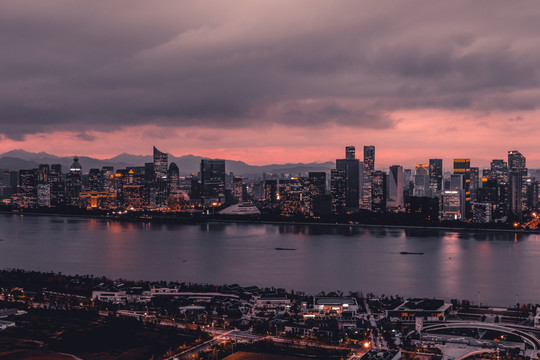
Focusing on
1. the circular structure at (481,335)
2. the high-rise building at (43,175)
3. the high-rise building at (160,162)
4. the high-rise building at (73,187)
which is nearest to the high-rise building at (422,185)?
the high-rise building at (160,162)

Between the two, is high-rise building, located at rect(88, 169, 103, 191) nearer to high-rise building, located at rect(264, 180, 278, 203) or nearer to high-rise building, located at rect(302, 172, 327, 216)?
high-rise building, located at rect(264, 180, 278, 203)

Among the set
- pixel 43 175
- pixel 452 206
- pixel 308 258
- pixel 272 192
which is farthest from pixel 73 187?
pixel 308 258

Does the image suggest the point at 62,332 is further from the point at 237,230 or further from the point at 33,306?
the point at 237,230

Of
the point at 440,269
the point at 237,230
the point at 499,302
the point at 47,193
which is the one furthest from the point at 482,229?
the point at 47,193

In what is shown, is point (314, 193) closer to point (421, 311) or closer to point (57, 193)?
point (57, 193)

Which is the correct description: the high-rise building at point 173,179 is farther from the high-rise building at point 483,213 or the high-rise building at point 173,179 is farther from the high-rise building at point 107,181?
the high-rise building at point 483,213

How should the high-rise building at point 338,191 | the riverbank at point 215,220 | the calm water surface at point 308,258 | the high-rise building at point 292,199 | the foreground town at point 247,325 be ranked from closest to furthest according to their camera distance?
the foreground town at point 247,325 → the calm water surface at point 308,258 → the riverbank at point 215,220 → the high-rise building at point 292,199 → the high-rise building at point 338,191
